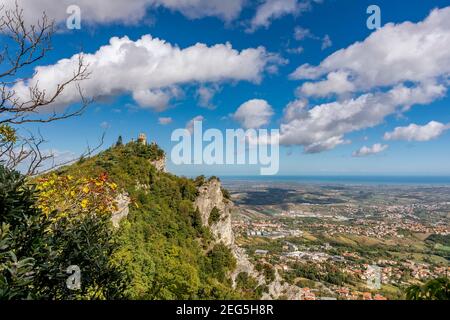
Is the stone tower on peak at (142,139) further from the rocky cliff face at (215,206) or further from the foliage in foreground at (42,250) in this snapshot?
the foliage in foreground at (42,250)

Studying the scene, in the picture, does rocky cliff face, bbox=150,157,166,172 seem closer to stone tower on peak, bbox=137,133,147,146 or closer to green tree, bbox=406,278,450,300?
stone tower on peak, bbox=137,133,147,146

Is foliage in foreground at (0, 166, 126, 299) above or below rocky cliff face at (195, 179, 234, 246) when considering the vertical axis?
above

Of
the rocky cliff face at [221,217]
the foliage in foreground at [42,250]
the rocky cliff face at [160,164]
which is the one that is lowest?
the rocky cliff face at [221,217]

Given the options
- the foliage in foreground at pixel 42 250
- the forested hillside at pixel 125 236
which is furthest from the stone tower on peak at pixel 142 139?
the foliage in foreground at pixel 42 250

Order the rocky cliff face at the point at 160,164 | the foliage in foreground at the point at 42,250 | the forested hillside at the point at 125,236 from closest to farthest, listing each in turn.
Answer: the foliage in foreground at the point at 42,250, the forested hillside at the point at 125,236, the rocky cliff face at the point at 160,164

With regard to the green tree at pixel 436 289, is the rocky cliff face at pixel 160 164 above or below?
above

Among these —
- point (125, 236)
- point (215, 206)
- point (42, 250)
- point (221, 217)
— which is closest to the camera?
point (42, 250)

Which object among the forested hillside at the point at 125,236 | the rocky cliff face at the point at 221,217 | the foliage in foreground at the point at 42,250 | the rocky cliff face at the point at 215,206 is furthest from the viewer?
the rocky cliff face at the point at 215,206

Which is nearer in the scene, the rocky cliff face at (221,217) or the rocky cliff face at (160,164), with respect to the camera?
the rocky cliff face at (221,217)

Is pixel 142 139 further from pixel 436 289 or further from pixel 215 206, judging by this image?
pixel 436 289

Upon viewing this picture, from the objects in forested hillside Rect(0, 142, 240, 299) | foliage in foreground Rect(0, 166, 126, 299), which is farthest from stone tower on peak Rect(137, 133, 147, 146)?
foliage in foreground Rect(0, 166, 126, 299)

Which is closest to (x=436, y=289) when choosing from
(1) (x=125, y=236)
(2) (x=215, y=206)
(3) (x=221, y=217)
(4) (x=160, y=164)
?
(1) (x=125, y=236)
